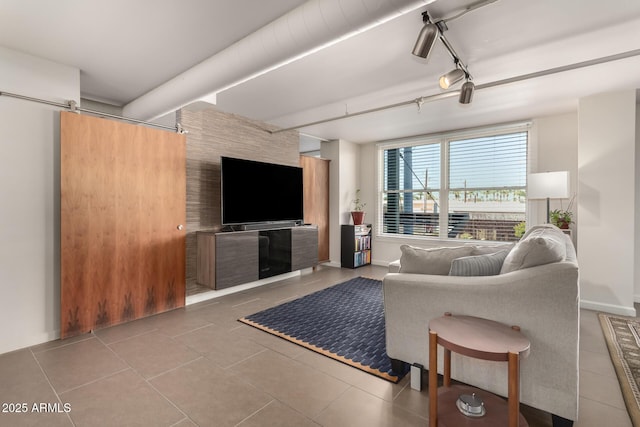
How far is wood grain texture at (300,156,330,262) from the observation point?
5871 millimetres

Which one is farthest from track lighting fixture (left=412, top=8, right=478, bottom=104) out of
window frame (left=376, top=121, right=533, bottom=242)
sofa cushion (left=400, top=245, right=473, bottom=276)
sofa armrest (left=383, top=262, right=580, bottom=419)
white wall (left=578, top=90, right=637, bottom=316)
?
window frame (left=376, top=121, right=533, bottom=242)

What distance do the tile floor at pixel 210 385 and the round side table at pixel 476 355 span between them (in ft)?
0.64

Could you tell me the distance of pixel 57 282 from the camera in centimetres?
294

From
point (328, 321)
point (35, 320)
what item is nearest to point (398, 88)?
point (328, 321)

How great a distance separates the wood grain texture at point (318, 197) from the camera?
19.3 feet

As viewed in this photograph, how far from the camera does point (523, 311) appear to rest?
1.66 meters

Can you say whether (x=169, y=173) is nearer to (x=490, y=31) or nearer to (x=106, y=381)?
(x=106, y=381)

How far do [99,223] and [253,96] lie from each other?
2191mm

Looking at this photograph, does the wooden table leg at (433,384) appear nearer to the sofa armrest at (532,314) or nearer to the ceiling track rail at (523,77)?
the sofa armrest at (532,314)

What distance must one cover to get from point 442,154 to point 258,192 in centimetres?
349

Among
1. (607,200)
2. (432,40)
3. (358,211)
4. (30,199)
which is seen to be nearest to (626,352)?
(607,200)

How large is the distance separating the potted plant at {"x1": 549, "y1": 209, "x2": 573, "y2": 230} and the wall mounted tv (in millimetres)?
3637

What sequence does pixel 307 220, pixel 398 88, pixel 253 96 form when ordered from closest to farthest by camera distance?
pixel 398 88, pixel 253 96, pixel 307 220

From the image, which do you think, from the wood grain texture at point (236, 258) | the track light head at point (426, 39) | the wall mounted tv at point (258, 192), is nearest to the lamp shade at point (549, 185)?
the track light head at point (426, 39)
